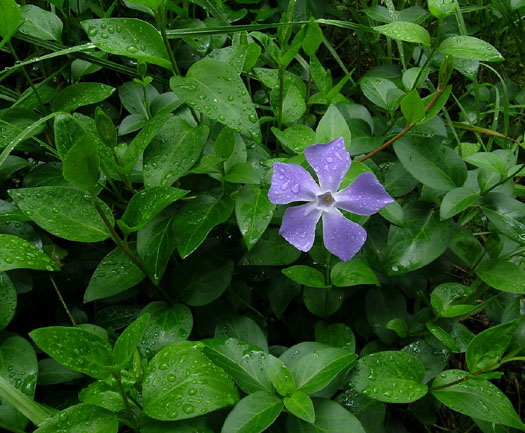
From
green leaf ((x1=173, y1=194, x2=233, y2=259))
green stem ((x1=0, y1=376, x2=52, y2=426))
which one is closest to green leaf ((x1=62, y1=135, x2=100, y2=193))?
green leaf ((x1=173, y1=194, x2=233, y2=259))

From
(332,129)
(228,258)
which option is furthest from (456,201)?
(228,258)

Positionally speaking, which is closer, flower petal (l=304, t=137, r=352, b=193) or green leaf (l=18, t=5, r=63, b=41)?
flower petal (l=304, t=137, r=352, b=193)

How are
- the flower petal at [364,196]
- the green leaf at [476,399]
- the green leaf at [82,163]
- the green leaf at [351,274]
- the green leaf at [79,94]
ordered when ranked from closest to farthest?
the green leaf at [82,163], the flower petal at [364,196], the green leaf at [476,399], the green leaf at [351,274], the green leaf at [79,94]

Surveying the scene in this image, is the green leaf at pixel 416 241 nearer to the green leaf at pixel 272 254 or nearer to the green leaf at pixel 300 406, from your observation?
the green leaf at pixel 272 254

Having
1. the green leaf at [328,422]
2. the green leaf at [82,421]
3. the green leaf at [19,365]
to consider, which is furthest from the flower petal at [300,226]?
the green leaf at [19,365]

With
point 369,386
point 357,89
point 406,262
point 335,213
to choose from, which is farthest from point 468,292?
point 357,89

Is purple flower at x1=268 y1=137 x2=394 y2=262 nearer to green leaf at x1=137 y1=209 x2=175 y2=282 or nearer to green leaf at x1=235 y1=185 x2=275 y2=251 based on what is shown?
green leaf at x1=235 y1=185 x2=275 y2=251
